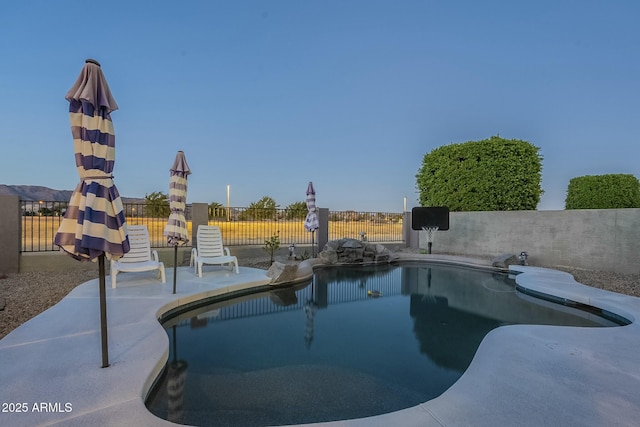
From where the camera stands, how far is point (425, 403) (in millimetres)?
2131

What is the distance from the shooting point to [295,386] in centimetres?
272

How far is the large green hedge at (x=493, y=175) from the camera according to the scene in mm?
11375

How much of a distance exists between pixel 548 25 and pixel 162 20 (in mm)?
11890

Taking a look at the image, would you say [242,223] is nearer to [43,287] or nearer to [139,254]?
[139,254]

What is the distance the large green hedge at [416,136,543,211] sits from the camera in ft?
37.3

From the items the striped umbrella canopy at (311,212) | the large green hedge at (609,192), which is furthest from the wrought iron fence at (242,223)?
the large green hedge at (609,192)

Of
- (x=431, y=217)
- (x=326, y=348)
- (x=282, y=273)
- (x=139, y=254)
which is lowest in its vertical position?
(x=326, y=348)

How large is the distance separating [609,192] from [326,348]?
13324 mm

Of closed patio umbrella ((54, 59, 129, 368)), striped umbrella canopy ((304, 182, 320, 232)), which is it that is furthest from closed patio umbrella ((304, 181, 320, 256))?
closed patio umbrella ((54, 59, 129, 368))

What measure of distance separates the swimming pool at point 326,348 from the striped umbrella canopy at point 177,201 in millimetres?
1375

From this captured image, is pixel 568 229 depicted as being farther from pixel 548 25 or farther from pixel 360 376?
pixel 360 376

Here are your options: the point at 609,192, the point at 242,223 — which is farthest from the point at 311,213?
the point at 609,192

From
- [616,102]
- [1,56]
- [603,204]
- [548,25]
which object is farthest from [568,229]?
[1,56]

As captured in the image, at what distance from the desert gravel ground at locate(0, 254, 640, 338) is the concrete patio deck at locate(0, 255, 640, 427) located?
465 mm
